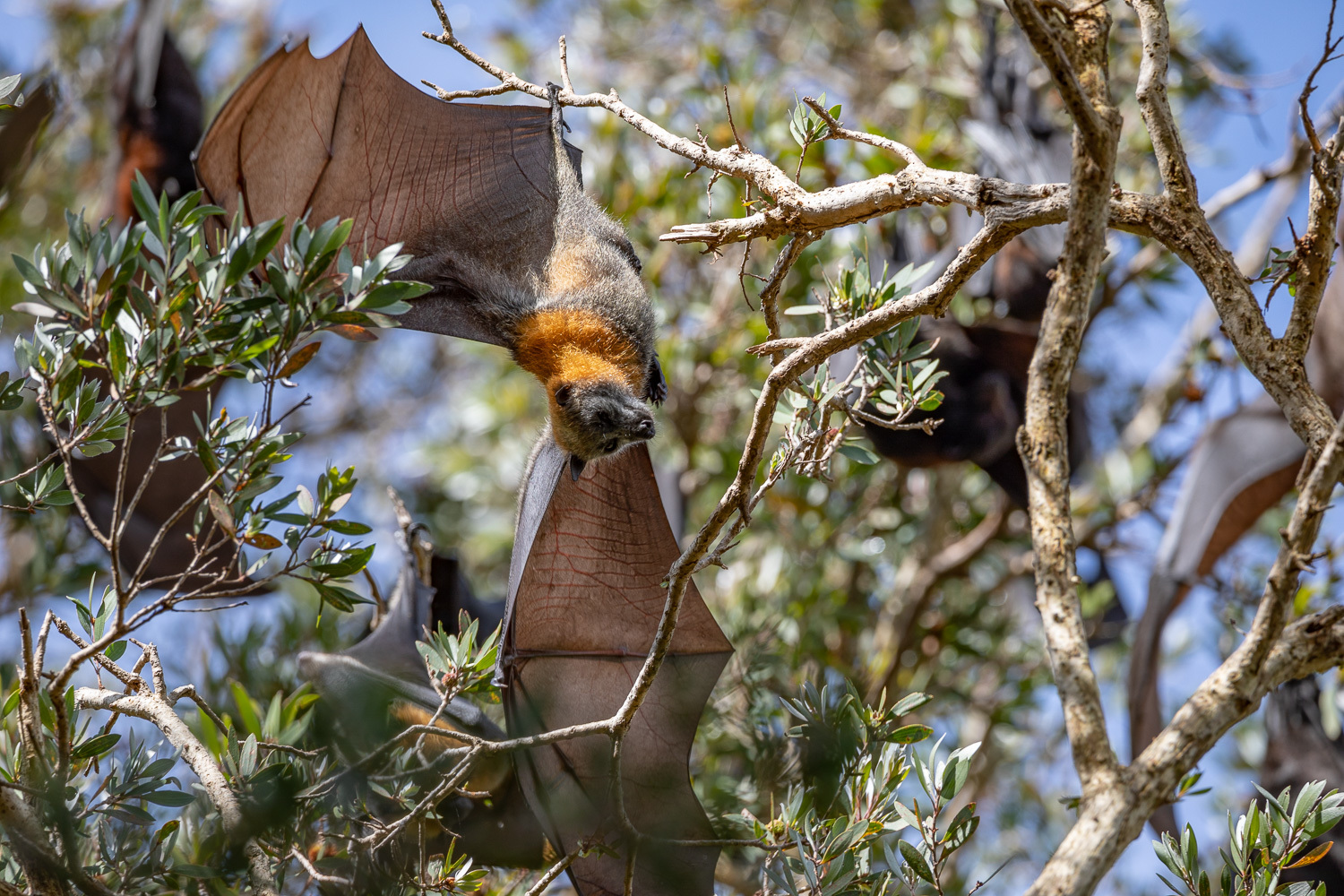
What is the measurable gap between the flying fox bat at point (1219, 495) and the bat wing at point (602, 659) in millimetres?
1728

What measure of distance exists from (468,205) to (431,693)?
1463mm

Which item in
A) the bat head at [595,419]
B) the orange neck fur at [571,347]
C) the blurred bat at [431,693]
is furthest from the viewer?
the orange neck fur at [571,347]

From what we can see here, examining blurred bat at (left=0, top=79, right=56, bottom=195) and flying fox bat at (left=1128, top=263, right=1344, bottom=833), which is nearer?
blurred bat at (left=0, top=79, right=56, bottom=195)

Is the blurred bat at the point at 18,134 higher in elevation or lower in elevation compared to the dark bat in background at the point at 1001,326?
lower

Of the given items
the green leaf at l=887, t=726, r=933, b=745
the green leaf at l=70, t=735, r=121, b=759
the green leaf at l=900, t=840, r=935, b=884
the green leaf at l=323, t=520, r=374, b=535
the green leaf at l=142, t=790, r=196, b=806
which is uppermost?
the green leaf at l=323, t=520, r=374, b=535

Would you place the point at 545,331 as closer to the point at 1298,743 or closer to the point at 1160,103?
the point at 1160,103

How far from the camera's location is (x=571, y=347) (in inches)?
121

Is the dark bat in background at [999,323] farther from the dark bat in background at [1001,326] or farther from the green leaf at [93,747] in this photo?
the green leaf at [93,747]

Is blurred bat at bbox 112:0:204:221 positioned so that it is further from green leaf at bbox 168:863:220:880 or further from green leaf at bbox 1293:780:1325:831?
green leaf at bbox 1293:780:1325:831

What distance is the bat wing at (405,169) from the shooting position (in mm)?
→ 2949

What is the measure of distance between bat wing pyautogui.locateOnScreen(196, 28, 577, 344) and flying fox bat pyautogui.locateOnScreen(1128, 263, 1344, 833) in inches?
98.8

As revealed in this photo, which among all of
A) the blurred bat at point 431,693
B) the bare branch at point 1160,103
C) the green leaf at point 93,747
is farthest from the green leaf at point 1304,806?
the green leaf at point 93,747

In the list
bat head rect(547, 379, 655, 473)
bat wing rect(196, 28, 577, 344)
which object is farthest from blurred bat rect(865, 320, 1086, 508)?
bat wing rect(196, 28, 577, 344)

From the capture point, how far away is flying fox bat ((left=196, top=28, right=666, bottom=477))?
294 centimetres
